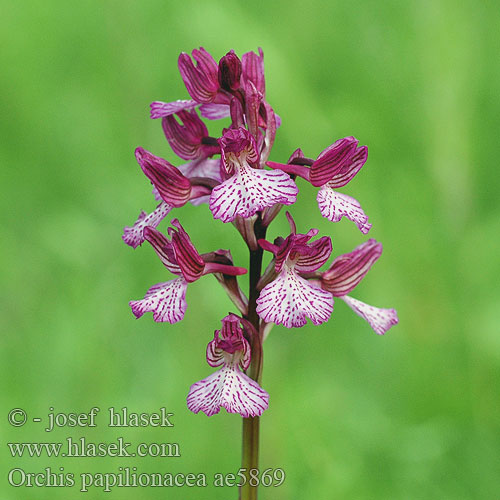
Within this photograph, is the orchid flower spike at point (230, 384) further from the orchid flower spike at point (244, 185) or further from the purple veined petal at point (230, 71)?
the purple veined petal at point (230, 71)

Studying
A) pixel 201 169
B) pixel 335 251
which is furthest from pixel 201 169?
pixel 335 251

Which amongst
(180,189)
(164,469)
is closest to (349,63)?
(164,469)

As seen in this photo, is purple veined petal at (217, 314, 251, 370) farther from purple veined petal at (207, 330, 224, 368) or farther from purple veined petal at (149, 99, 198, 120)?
purple veined petal at (149, 99, 198, 120)

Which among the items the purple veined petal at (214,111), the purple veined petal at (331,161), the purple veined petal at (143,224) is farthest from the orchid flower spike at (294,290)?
the purple veined petal at (214,111)

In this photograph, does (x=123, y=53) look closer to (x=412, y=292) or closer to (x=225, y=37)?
(x=225, y=37)

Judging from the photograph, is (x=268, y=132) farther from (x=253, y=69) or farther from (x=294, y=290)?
(x=294, y=290)

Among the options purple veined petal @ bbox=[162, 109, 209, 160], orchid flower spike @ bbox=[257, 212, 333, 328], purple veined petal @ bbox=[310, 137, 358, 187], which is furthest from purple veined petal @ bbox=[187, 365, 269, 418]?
purple veined petal @ bbox=[162, 109, 209, 160]
